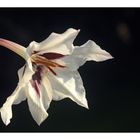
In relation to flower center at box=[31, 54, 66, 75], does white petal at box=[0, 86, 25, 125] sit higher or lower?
lower

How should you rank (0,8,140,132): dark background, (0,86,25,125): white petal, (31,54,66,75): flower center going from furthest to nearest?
(0,8,140,132): dark background, (31,54,66,75): flower center, (0,86,25,125): white petal

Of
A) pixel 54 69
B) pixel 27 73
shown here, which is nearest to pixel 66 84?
pixel 54 69

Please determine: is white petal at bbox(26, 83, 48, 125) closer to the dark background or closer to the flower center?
the flower center

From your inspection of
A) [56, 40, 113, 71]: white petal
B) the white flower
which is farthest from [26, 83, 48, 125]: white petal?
[56, 40, 113, 71]: white petal

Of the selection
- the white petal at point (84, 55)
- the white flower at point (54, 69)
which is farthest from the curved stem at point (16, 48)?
the white petal at point (84, 55)

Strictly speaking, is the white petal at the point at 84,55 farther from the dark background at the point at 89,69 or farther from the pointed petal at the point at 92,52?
the dark background at the point at 89,69

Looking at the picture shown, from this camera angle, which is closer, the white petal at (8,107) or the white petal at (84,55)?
the white petal at (8,107)

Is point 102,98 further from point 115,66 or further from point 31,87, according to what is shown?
point 31,87

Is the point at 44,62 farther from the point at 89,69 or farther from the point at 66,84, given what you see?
the point at 89,69
